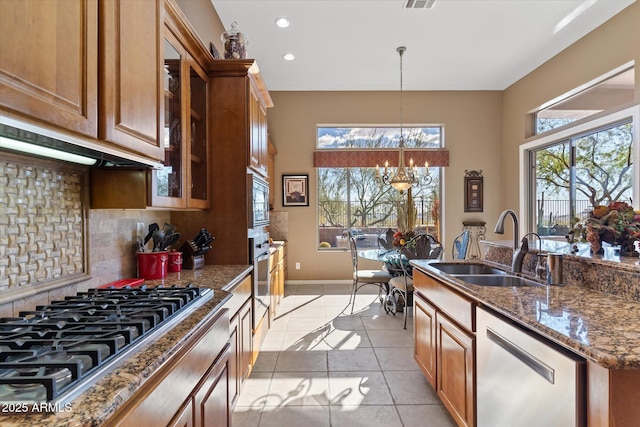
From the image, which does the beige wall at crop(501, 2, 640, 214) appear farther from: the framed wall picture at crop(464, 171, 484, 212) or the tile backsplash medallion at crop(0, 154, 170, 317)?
the tile backsplash medallion at crop(0, 154, 170, 317)

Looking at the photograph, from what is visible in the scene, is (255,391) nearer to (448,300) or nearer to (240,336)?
(240,336)

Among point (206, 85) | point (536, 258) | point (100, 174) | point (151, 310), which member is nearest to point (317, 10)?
point (206, 85)

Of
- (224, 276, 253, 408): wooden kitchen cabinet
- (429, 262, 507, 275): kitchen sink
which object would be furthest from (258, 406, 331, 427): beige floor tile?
(429, 262, 507, 275): kitchen sink

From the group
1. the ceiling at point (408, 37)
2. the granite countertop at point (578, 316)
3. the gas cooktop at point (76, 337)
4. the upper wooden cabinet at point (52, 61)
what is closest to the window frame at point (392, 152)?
the ceiling at point (408, 37)

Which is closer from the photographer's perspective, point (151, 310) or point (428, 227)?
point (151, 310)

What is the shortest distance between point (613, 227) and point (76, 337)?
239 centimetres

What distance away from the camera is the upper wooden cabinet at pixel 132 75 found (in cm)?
112

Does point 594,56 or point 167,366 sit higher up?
point 594,56

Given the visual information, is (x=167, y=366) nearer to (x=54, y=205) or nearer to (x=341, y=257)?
(x=54, y=205)

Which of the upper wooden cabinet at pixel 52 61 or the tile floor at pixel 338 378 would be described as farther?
the tile floor at pixel 338 378

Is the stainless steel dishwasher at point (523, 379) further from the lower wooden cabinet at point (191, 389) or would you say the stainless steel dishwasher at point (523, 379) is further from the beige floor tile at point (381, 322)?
the beige floor tile at point (381, 322)

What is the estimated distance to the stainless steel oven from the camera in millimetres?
2568

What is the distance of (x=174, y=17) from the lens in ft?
6.00

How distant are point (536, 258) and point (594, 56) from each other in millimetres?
3438
